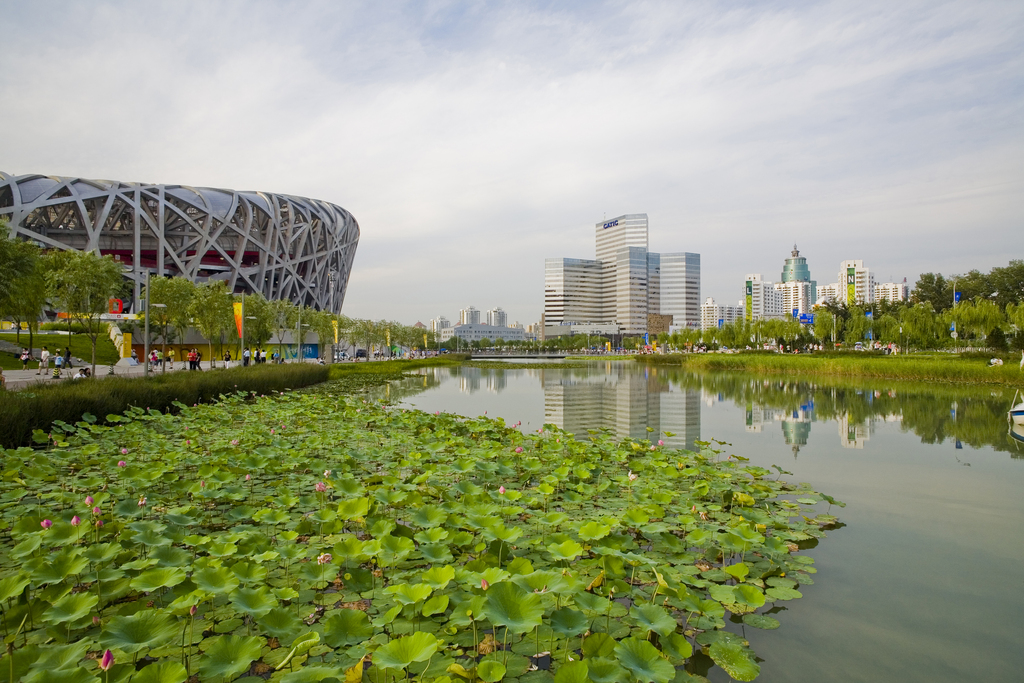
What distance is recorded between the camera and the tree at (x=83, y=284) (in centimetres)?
1745

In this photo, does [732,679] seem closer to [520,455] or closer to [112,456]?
[520,455]

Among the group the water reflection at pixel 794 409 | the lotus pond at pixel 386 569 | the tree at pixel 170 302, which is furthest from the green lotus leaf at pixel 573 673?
the tree at pixel 170 302

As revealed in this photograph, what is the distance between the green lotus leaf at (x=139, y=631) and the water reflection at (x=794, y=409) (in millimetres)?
9723

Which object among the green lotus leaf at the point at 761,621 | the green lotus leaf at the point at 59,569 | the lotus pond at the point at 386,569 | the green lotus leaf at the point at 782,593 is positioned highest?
the green lotus leaf at the point at 59,569

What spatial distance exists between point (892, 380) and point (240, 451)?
106ft

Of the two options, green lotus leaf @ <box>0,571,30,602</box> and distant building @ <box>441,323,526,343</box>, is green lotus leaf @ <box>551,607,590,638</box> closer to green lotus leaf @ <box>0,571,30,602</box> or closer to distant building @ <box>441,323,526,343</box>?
green lotus leaf @ <box>0,571,30,602</box>

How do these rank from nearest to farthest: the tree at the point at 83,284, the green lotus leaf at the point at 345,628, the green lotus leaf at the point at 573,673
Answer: the green lotus leaf at the point at 573,673
the green lotus leaf at the point at 345,628
the tree at the point at 83,284

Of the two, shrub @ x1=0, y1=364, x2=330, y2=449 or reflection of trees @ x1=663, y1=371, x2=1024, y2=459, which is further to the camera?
reflection of trees @ x1=663, y1=371, x2=1024, y2=459

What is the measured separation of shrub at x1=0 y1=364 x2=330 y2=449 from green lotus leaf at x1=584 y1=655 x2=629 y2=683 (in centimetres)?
944

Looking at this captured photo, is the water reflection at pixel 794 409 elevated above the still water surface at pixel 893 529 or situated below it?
below

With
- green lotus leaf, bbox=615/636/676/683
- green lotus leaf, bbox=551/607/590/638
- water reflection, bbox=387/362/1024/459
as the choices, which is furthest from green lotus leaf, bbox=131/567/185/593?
water reflection, bbox=387/362/1024/459

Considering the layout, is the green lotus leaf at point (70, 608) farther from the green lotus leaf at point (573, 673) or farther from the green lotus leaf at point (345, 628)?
the green lotus leaf at point (573, 673)

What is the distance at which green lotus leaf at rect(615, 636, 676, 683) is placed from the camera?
8.47 ft

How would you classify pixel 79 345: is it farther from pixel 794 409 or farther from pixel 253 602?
pixel 253 602
